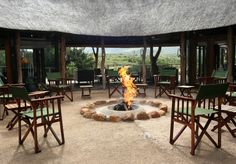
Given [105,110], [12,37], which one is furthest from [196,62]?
[12,37]

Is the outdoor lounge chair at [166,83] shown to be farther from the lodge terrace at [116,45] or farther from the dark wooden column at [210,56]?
the dark wooden column at [210,56]

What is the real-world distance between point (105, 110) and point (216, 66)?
648 cm

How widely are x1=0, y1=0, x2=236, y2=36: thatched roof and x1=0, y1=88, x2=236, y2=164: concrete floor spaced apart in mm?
5075

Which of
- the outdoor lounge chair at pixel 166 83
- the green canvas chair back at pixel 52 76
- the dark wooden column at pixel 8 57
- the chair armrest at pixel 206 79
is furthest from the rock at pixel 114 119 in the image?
the dark wooden column at pixel 8 57

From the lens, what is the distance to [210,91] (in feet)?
12.5

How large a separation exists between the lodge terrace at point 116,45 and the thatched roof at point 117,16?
0.04 metres

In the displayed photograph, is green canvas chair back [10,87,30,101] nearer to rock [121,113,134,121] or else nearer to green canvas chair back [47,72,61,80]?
rock [121,113,134,121]

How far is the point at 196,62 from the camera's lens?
1137 cm

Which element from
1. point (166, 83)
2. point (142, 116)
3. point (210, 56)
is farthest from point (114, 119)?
point (210, 56)

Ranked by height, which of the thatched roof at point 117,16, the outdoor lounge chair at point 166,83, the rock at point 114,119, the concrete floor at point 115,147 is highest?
the thatched roof at point 117,16

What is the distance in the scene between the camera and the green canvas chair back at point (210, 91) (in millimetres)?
3700

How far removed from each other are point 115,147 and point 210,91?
5.60 feet

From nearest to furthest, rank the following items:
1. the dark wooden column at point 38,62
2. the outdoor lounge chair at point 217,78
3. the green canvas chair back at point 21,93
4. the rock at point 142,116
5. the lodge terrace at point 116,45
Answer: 1. the lodge terrace at point 116,45
2. the green canvas chair back at point 21,93
3. the rock at point 142,116
4. the outdoor lounge chair at point 217,78
5. the dark wooden column at point 38,62

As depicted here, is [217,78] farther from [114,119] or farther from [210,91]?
[210,91]
